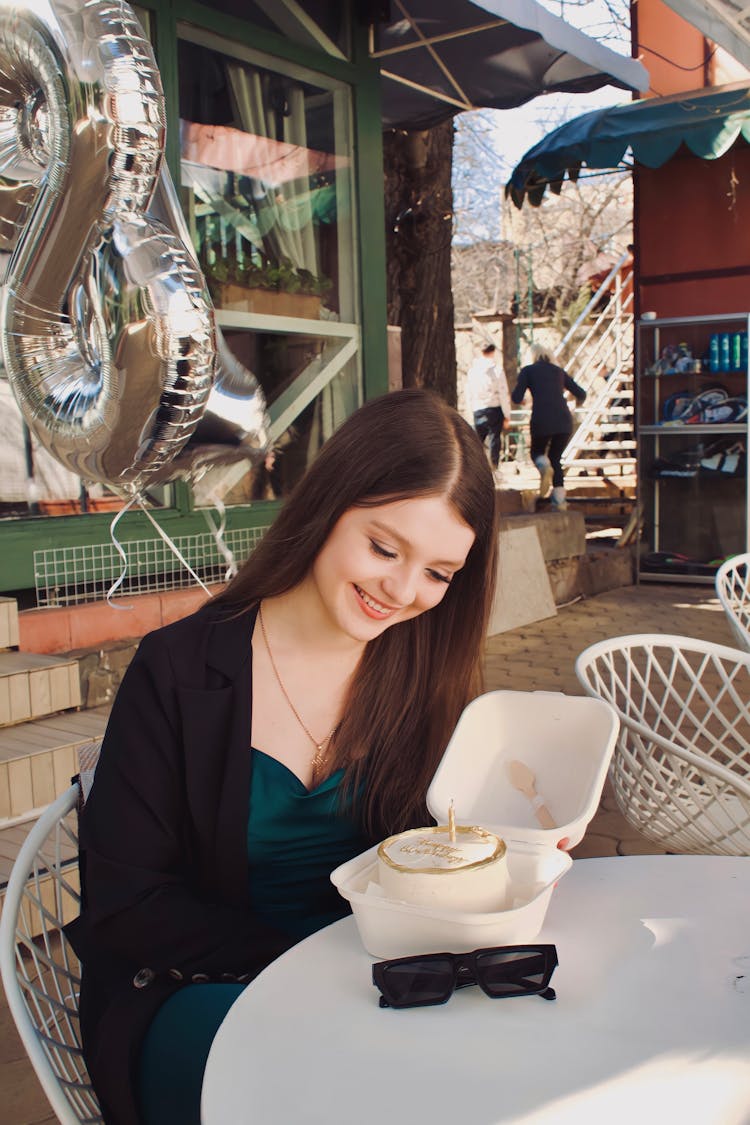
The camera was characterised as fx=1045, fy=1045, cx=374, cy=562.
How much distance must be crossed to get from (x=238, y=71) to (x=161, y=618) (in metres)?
2.78

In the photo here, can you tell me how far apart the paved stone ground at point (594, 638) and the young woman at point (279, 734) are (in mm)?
1207

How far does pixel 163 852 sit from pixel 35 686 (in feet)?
7.66

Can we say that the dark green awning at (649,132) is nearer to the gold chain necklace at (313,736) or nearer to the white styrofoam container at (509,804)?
the gold chain necklace at (313,736)

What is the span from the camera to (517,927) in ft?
3.58

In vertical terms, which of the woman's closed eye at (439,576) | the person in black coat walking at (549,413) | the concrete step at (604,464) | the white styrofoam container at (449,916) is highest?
the person in black coat walking at (549,413)

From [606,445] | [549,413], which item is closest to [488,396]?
[549,413]

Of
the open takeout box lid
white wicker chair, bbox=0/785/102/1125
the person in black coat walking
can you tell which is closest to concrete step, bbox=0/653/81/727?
white wicker chair, bbox=0/785/102/1125

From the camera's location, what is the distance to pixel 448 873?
1045 mm

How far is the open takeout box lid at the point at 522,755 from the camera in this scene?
1.28 metres

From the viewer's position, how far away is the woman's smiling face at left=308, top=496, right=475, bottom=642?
1.57 meters

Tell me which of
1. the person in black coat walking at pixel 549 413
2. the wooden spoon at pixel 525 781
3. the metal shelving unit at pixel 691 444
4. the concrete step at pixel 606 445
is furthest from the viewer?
the concrete step at pixel 606 445

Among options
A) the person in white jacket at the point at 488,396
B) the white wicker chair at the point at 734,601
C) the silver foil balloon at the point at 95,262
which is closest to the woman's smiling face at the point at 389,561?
the silver foil balloon at the point at 95,262

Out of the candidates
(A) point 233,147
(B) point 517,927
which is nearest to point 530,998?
(B) point 517,927

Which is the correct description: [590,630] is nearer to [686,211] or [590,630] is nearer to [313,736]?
[686,211]
